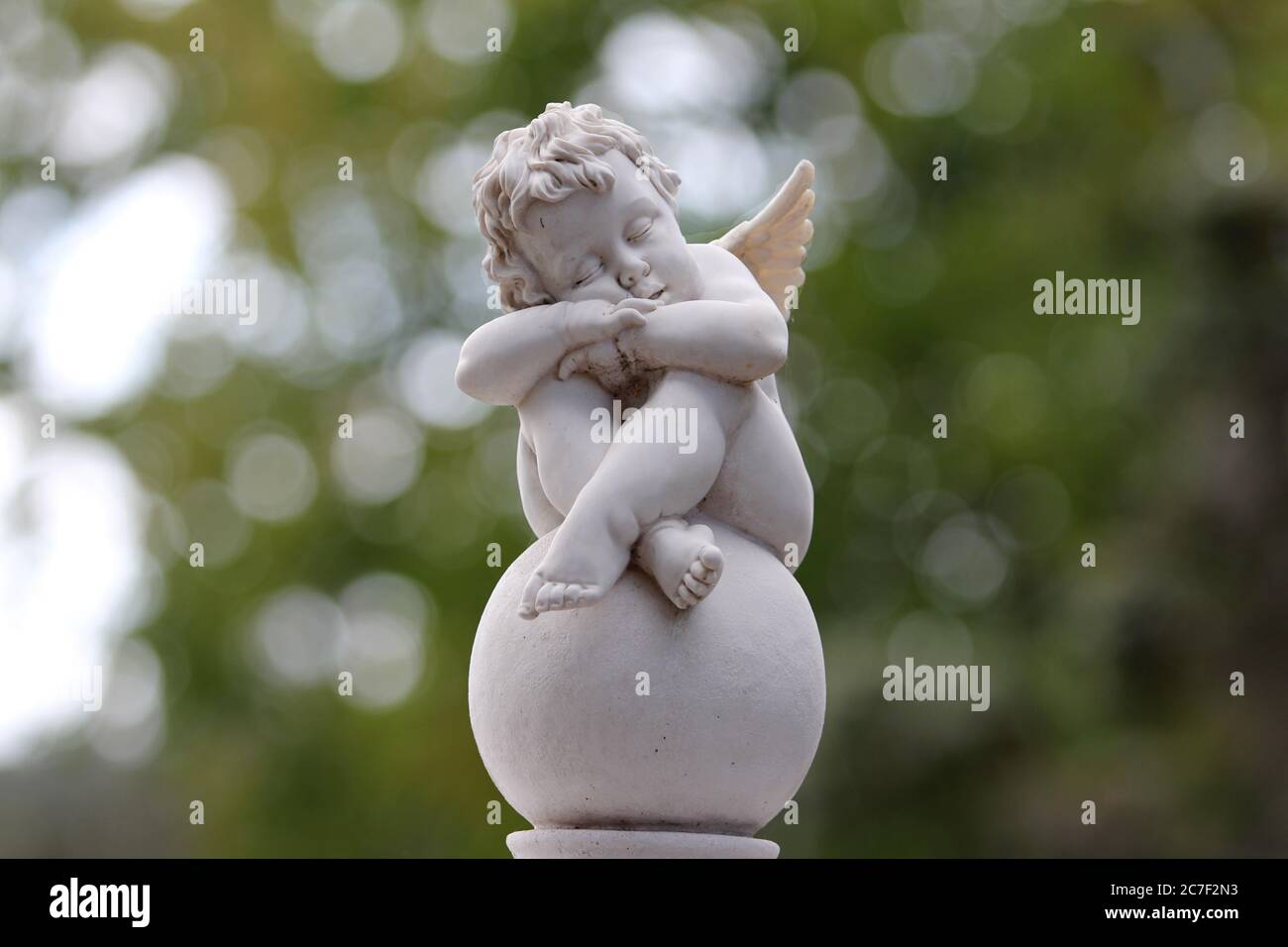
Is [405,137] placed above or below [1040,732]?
above

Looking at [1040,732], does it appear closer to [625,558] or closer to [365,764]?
[365,764]

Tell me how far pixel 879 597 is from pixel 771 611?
5134 mm

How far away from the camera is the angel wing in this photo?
4.61 m

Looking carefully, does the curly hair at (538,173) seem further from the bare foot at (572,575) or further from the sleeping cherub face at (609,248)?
the bare foot at (572,575)

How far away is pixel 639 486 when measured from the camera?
3883 mm

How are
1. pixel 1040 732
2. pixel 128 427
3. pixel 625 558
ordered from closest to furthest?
1. pixel 625 558
2. pixel 1040 732
3. pixel 128 427

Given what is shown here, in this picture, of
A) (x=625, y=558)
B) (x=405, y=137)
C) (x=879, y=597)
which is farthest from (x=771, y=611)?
(x=405, y=137)

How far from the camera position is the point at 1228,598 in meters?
9.34

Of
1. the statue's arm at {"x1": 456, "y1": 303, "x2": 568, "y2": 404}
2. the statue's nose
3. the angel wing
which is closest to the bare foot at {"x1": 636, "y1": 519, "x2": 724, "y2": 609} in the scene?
the statue's arm at {"x1": 456, "y1": 303, "x2": 568, "y2": 404}

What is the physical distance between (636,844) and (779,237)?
181 centimetres

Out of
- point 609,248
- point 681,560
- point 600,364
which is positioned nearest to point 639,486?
point 681,560

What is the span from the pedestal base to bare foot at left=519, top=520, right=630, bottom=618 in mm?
590

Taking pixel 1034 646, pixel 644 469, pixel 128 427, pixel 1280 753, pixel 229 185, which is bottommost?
pixel 1280 753

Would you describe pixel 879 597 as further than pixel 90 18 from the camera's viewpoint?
No
